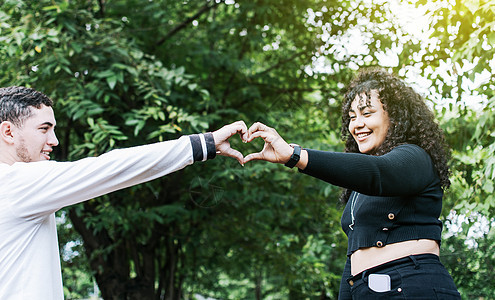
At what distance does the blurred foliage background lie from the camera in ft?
13.7

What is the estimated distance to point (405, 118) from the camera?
2.13 metres

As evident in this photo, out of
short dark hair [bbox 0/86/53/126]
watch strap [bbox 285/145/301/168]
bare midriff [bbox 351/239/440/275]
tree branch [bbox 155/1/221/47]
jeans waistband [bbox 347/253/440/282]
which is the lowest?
jeans waistband [bbox 347/253/440/282]

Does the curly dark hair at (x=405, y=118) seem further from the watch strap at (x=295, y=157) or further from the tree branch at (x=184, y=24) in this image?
the tree branch at (x=184, y=24)

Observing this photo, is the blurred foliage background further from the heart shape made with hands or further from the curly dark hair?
the heart shape made with hands

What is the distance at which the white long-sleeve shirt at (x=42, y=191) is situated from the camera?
1734 millimetres

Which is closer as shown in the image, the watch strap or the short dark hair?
the watch strap

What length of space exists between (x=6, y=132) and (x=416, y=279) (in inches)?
66.2

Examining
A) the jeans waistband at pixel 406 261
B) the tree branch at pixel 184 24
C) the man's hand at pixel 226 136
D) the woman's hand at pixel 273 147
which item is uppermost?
the tree branch at pixel 184 24

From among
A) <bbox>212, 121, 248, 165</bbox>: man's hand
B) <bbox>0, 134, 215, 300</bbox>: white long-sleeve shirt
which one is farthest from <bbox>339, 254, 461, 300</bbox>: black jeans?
<bbox>0, 134, 215, 300</bbox>: white long-sleeve shirt

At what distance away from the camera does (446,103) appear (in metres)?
4.36

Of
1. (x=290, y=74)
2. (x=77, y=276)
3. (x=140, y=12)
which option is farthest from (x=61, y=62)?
(x=77, y=276)

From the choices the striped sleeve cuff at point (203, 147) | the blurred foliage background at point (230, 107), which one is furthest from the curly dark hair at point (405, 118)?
the blurred foliage background at point (230, 107)

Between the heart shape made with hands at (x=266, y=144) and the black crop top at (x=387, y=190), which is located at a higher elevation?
the heart shape made with hands at (x=266, y=144)

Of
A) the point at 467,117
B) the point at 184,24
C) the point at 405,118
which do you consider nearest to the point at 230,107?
the point at 184,24
